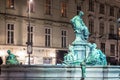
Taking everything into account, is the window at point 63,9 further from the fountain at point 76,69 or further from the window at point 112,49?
the fountain at point 76,69

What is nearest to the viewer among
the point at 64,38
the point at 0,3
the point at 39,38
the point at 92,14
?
the point at 0,3

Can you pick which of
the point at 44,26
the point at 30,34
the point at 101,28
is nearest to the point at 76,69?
the point at 30,34

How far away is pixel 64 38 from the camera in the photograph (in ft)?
180

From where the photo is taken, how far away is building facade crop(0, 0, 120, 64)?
1866 inches

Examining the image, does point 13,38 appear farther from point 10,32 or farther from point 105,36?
point 105,36

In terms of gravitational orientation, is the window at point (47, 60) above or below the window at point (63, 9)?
below

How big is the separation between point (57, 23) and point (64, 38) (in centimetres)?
213

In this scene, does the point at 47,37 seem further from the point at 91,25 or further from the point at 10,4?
the point at 91,25

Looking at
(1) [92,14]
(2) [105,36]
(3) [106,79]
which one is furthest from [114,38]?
(3) [106,79]

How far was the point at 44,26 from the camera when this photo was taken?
51.7m

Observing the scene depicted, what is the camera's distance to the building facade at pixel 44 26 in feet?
156

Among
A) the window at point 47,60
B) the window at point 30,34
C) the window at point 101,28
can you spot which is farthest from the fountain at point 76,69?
the window at point 101,28

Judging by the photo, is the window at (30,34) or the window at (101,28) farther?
the window at (101,28)

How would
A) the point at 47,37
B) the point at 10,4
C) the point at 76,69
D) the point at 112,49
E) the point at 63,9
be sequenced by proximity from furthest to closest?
the point at 112,49 < the point at 63,9 < the point at 47,37 < the point at 10,4 < the point at 76,69
